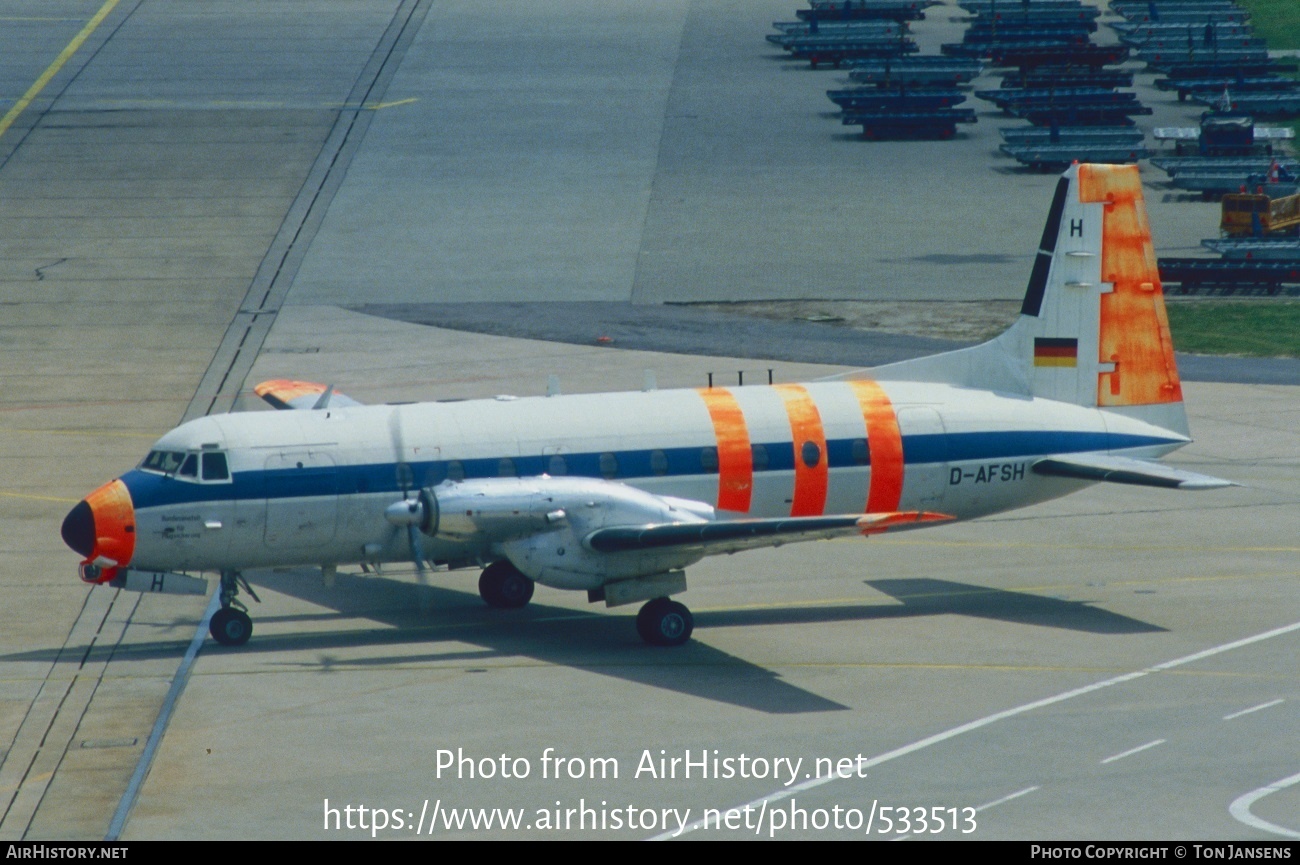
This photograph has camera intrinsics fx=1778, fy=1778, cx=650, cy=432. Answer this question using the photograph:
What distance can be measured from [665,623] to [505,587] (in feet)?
12.1

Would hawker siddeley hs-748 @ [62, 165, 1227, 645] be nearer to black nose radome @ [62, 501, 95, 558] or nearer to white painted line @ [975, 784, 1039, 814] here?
black nose radome @ [62, 501, 95, 558]

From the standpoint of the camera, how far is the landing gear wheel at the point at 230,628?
28672 mm

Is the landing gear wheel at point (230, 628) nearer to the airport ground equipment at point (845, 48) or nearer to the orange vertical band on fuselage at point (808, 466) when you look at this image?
the orange vertical band on fuselage at point (808, 466)

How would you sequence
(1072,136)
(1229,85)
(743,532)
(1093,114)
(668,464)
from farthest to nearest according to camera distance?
(1229,85) < (1093,114) < (1072,136) < (668,464) < (743,532)

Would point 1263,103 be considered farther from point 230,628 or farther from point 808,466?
point 230,628

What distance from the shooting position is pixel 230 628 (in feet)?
94.1

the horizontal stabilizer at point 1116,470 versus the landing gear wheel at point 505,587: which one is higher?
the horizontal stabilizer at point 1116,470

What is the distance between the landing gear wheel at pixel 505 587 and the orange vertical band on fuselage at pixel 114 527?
6141mm

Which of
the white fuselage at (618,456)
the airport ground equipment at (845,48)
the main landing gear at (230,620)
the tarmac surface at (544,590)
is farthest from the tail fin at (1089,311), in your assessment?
the airport ground equipment at (845,48)

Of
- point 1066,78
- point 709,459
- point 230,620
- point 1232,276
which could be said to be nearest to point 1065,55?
point 1066,78

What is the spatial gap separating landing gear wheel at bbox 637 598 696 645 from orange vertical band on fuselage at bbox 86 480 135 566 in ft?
26.9
